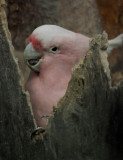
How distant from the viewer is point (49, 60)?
125 cm

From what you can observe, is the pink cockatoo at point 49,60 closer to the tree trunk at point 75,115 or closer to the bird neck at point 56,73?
the bird neck at point 56,73

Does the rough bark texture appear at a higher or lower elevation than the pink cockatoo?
higher

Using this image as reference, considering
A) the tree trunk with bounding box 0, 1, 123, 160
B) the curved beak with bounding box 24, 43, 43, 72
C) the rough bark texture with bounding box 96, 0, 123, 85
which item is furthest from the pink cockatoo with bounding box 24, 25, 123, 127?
the rough bark texture with bounding box 96, 0, 123, 85

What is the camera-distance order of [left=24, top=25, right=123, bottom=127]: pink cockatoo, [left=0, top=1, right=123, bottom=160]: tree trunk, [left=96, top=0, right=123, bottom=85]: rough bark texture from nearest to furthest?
[left=0, top=1, right=123, bottom=160]: tree trunk < [left=24, top=25, right=123, bottom=127]: pink cockatoo < [left=96, top=0, right=123, bottom=85]: rough bark texture

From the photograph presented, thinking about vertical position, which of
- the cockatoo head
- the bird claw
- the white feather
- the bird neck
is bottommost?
the bird claw

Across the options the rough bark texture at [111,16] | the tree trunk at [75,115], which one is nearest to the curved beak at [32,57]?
the tree trunk at [75,115]

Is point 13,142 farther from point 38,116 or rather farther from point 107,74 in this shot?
point 107,74

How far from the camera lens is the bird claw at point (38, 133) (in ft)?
3.64

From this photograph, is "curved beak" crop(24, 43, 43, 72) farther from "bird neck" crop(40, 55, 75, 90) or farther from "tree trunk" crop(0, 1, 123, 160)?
"tree trunk" crop(0, 1, 123, 160)

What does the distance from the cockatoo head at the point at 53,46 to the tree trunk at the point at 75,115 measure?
0.16 m

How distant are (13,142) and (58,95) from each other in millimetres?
215

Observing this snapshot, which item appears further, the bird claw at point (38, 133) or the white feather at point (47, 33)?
the white feather at point (47, 33)

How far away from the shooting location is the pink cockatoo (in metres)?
1.23

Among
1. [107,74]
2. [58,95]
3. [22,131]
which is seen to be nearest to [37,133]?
[22,131]
